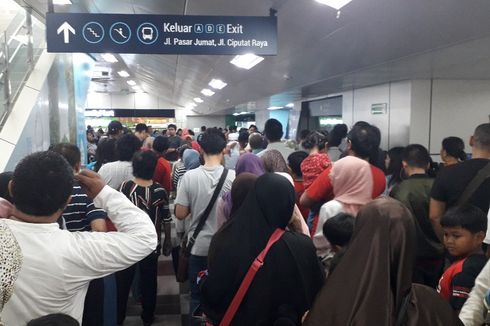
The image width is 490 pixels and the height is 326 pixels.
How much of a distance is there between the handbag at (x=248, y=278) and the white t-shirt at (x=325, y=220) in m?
1.00

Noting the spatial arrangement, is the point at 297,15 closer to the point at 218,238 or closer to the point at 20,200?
the point at 218,238

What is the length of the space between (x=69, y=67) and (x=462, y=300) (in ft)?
26.6

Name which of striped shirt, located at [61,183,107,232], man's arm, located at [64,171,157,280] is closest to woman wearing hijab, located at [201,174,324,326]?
man's arm, located at [64,171,157,280]

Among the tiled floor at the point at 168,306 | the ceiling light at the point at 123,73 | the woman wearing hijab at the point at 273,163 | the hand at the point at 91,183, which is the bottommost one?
the tiled floor at the point at 168,306

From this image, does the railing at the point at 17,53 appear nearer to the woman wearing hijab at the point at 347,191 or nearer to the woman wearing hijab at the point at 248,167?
the woman wearing hijab at the point at 248,167

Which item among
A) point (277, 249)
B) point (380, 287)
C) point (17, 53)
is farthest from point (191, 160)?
point (380, 287)

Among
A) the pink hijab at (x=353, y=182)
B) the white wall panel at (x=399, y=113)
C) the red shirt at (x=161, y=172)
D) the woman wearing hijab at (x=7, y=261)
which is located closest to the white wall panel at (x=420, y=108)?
the white wall panel at (x=399, y=113)

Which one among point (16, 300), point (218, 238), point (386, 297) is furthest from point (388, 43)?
point (16, 300)

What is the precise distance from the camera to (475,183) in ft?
9.62

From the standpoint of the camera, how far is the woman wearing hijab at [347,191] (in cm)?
289

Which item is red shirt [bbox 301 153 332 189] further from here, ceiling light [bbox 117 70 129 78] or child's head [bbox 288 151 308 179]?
ceiling light [bbox 117 70 129 78]

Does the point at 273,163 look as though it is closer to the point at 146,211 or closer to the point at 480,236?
the point at 146,211

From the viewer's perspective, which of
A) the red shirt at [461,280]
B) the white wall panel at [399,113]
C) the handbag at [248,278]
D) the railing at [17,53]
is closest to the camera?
the handbag at [248,278]

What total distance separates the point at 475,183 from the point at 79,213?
2520mm
